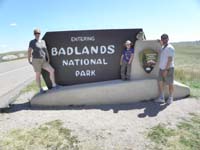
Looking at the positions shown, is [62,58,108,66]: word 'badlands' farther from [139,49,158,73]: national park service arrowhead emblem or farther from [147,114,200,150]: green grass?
[147,114,200,150]: green grass

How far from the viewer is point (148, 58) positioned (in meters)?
6.64

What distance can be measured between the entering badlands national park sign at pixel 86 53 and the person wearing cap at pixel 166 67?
105 cm

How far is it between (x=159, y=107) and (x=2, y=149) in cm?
373

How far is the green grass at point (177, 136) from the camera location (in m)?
3.89

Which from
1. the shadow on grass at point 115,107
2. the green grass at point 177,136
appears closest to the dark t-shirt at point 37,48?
the shadow on grass at point 115,107

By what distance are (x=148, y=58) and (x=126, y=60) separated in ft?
2.01

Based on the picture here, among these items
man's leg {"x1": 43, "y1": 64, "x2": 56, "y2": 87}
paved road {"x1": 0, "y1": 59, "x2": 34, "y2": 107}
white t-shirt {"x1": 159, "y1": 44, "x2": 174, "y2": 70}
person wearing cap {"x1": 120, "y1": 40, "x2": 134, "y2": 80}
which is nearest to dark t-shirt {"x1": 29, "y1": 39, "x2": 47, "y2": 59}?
man's leg {"x1": 43, "y1": 64, "x2": 56, "y2": 87}

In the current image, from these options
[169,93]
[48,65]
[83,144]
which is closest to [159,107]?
[169,93]

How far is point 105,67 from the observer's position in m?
6.97

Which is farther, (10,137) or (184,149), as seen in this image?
(10,137)

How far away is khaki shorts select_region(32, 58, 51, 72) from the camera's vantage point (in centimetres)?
640

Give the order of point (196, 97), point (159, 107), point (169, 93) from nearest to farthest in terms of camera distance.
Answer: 1. point (159, 107)
2. point (169, 93)
3. point (196, 97)

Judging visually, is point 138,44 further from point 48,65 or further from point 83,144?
point 83,144

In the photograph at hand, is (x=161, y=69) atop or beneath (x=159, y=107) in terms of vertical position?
atop
